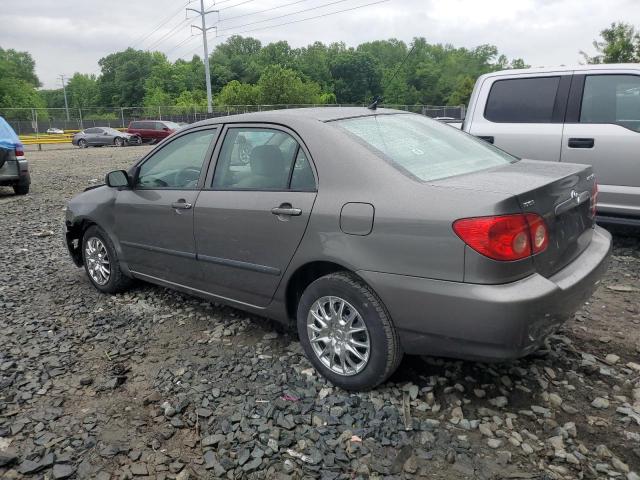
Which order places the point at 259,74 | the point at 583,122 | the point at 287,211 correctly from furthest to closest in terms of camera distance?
the point at 259,74
the point at 583,122
the point at 287,211

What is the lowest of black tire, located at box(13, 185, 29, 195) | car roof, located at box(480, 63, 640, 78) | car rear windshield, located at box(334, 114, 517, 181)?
black tire, located at box(13, 185, 29, 195)

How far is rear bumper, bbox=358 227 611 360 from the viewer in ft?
8.14

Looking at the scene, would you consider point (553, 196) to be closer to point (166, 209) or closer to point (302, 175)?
point (302, 175)

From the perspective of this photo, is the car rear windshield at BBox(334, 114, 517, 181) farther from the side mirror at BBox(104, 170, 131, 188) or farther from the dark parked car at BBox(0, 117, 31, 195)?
the dark parked car at BBox(0, 117, 31, 195)

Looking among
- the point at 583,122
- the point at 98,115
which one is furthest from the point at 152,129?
the point at 583,122

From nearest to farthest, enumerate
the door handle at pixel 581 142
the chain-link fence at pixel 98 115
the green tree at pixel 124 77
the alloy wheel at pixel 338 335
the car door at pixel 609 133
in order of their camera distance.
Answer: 1. the alloy wheel at pixel 338 335
2. the car door at pixel 609 133
3. the door handle at pixel 581 142
4. the chain-link fence at pixel 98 115
5. the green tree at pixel 124 77

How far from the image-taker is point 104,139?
33188 mm

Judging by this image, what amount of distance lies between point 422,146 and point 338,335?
125 centimetres

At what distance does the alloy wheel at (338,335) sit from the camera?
295 cm

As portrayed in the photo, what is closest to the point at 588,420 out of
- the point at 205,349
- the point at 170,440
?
the point at 170,440

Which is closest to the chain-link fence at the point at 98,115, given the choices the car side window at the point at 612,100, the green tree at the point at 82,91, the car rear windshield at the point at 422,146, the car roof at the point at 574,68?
the car roof at the point at 574,68

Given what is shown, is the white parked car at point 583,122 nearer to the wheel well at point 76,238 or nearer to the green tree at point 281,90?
the wheel well at point 76,238

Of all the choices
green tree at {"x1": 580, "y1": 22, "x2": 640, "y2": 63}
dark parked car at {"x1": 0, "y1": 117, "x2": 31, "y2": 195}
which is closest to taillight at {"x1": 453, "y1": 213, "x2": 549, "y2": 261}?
dark parked car at {"x1": 0, "y1": 117, "x2": 31, "y2": 195}

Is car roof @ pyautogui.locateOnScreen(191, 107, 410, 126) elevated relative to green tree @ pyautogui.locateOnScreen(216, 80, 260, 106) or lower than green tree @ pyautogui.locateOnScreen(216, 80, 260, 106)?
lower
